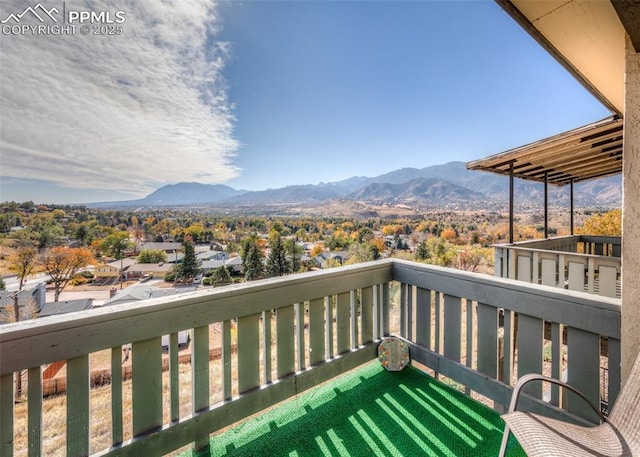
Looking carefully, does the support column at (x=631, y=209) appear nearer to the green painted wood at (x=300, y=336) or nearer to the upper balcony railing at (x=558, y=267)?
the green painted wood at (x=300, y=336)

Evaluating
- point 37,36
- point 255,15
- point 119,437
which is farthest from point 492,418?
point 255,15

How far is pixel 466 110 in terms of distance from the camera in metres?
21.5

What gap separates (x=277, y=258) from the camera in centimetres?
771

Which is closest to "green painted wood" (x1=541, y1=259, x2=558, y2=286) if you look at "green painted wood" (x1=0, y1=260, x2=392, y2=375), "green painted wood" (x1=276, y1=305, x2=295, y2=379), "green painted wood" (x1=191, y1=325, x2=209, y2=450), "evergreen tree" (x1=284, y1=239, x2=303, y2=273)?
"green painted wood" (x1=0, y1=260, x2=392, y2=375)

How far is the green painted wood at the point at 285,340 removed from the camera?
1.94m

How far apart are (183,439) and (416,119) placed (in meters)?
23.4

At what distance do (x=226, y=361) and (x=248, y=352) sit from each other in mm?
141

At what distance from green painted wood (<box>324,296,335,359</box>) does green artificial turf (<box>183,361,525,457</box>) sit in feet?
1.00

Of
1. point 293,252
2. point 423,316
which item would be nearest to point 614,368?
point 423,316

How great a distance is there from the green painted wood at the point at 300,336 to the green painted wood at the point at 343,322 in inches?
12.4

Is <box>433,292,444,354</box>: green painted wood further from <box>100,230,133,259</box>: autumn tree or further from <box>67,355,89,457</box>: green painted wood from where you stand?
<box>100,230,133,259</box>: autumn tree

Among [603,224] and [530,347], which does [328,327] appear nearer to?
[530,347]

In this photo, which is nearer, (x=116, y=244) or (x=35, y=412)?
(x=35, y=412)

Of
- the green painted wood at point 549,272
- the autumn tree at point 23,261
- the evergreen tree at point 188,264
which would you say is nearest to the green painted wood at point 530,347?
the green painted wood at point 549,272
